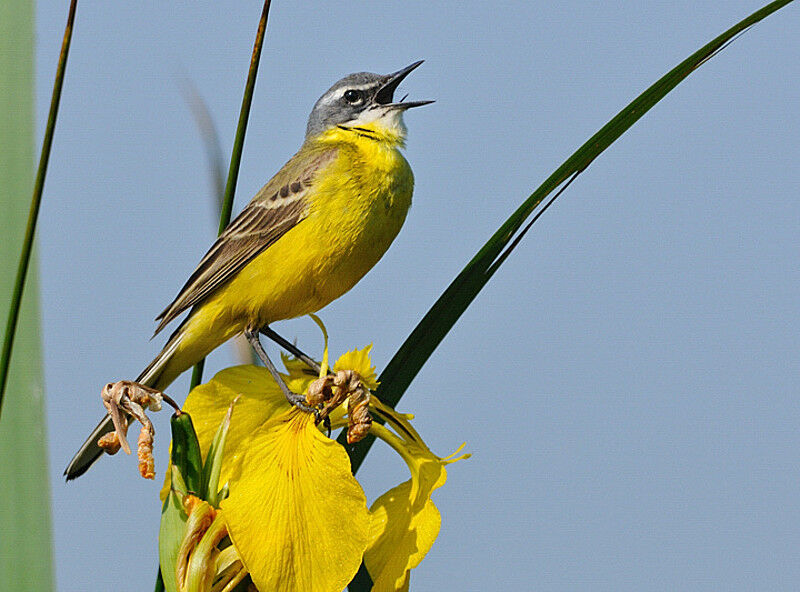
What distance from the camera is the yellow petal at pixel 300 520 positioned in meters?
1.15

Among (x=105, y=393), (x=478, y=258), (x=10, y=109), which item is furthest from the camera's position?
(x=10, y=109)

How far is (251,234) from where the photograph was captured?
226 cm

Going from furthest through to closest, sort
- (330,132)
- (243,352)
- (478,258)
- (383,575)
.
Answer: (330,132) → (243,352) → (478,258) → (383,575)

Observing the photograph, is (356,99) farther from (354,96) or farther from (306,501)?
(306,501)

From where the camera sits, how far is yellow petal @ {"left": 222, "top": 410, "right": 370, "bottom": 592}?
3.78 ft

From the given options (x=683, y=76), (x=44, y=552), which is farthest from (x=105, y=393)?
(x=683, y=76)

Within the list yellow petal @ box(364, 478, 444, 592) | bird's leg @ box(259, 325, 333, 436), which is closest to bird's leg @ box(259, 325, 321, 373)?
bird's leg @ box(259, 325, 333, 436)

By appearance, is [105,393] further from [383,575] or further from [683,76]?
[683,76]

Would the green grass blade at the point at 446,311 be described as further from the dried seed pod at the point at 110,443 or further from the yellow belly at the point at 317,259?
the yellow belly at the point at 317,259

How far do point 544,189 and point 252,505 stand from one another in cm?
59

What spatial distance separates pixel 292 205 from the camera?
2.26 meters

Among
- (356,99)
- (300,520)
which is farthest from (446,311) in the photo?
(356,99)

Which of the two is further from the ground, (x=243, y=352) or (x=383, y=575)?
(x=243, y=352)

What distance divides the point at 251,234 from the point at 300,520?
1.17 metres
